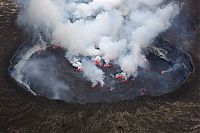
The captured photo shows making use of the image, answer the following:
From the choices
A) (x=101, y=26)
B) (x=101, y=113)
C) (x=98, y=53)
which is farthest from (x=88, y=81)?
(x=101, y=26)

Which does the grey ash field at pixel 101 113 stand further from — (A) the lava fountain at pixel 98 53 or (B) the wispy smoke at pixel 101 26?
(B) the wispy smoke at pixel 101 26

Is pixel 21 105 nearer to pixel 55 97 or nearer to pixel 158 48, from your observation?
pixel 55 97

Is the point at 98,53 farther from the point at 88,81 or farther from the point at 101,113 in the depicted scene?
the point at 101,113

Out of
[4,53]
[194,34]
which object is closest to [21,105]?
[4,53]

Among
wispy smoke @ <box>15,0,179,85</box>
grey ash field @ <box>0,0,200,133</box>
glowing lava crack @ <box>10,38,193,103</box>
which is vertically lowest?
grey ash field @ <box>0,0,200,133</box>

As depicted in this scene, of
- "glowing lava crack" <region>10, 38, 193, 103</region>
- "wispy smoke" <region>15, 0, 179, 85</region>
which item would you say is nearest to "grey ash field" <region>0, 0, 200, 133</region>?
"glowing lava crack" <region>10, 38, 193, 103</region>

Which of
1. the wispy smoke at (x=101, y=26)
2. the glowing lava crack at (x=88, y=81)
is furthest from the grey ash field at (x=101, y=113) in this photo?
the wispy smoke at (x=101, y=26)

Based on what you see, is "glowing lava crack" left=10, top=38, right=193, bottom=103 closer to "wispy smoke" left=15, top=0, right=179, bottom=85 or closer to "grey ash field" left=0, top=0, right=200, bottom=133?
"wispy smoke" left=15, top=0, right=179, bottom=85
